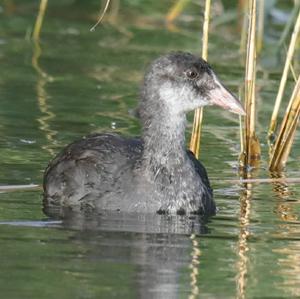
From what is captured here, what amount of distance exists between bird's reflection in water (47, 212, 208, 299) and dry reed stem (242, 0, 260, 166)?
1.73m

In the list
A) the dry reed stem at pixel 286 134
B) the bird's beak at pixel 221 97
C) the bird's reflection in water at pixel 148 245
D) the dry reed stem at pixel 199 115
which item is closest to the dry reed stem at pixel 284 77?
the dry reed stem at pixel 286 134

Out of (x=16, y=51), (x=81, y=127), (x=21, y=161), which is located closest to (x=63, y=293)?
(x=21, y=161)

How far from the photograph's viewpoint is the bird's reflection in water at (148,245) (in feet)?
25.3

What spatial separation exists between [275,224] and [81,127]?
11.5ft

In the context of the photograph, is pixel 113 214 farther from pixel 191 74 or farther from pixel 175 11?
pixel 175 11

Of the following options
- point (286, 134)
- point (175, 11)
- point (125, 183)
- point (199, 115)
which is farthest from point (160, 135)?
point (175, 11)

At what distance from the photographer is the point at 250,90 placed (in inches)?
437

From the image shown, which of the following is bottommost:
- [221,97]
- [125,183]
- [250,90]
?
→ [125,183]

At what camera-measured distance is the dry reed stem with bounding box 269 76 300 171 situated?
36.6 ft

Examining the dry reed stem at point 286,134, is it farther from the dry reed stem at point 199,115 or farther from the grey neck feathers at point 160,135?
the grey neck feathers at point 160,135

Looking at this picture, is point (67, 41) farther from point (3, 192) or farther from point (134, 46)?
point (3, 192)

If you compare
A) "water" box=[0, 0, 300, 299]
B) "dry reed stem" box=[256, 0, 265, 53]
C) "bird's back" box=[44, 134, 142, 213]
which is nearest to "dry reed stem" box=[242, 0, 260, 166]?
"water" box=[0, 0, 300, 299]

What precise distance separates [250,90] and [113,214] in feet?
6.71

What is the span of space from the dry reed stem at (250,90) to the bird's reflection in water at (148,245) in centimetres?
173
